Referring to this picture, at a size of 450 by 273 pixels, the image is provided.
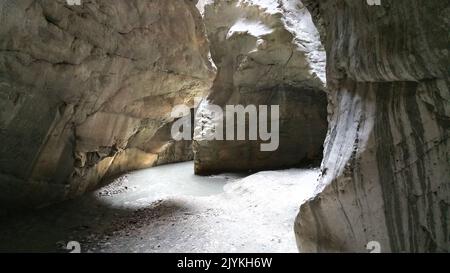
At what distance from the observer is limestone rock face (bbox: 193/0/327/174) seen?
36.6 feet

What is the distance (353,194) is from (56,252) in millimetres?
4171

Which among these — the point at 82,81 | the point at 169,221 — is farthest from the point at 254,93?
the point at 169,221

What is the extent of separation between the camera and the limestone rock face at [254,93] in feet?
36.6

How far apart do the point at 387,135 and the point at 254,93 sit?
916 centimetres

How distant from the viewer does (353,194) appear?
9.80 ft

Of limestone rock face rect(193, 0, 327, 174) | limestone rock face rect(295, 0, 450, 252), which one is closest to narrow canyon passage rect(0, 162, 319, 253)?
limestone rock face rect(295, 0, 450, 252)

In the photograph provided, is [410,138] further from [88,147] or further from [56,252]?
[88,147]

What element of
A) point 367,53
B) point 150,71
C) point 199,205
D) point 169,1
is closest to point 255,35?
point 169,1

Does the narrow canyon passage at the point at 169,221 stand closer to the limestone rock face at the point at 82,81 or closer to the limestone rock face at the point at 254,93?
the limestone rock face at the point at 82,81

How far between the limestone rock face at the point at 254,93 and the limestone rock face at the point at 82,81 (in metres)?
2.62

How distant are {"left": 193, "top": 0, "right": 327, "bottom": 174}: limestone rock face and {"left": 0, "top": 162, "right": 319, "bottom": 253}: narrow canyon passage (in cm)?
260

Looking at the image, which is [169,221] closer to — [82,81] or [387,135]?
[82,81]

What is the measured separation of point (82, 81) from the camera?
637 cm

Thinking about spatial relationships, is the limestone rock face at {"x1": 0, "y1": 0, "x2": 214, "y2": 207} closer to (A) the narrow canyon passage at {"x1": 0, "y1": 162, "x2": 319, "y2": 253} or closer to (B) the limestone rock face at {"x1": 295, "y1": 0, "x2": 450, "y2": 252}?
(A) the narrow canyon passage at {"x1": 0, "y1": 162, "x2": 319, "y2": 253}
